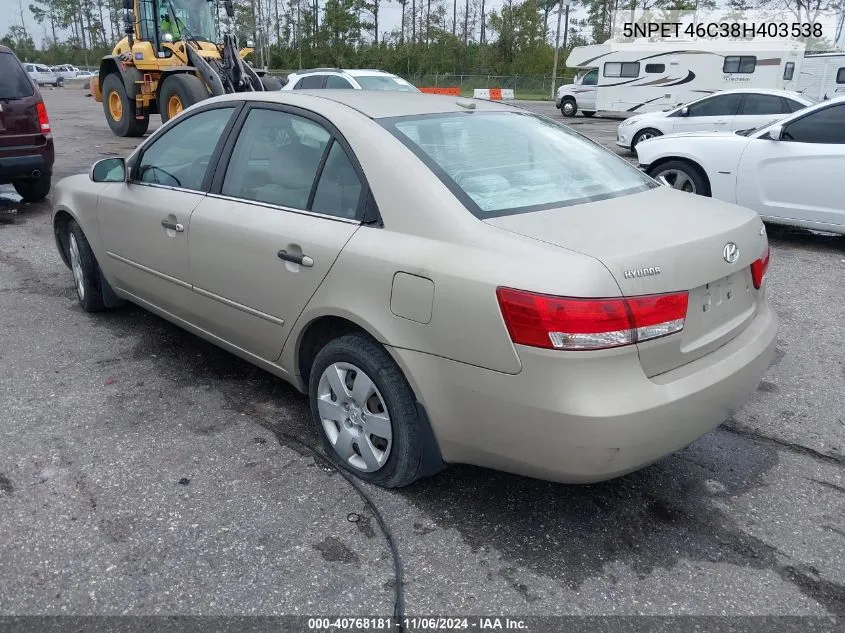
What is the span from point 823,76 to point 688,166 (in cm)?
1908

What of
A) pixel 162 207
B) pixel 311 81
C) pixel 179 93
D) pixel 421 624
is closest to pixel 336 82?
pixel 311 81

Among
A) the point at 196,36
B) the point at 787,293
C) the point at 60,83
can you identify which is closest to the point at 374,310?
the point at 787,293

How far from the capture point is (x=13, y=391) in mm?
3852

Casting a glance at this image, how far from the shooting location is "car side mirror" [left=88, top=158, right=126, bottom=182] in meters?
4.18

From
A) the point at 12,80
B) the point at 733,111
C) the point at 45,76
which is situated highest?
the point at 45,76

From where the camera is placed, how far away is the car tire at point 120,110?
16.1m

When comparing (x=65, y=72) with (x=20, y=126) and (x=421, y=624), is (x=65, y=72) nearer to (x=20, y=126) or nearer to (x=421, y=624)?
(x=20, y=126)

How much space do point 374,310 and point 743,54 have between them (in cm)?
2382

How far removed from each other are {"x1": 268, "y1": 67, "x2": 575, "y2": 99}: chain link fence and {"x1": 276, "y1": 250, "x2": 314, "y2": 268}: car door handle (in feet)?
138

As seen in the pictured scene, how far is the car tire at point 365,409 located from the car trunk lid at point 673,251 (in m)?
0.71

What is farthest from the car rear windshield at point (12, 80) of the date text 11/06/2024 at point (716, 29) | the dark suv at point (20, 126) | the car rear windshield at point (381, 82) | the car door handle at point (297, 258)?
the date text 11/06/2024 at point (716, 29)

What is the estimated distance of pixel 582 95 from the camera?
91.5ft

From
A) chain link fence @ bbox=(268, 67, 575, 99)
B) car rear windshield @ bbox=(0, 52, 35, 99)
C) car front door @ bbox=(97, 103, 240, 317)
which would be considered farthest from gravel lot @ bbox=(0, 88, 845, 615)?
chain link fence @ bbox=(268, 67, 575, 99)

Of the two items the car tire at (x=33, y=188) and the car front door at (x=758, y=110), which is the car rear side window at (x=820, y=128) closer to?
the car front door at (x=758, y=110)
